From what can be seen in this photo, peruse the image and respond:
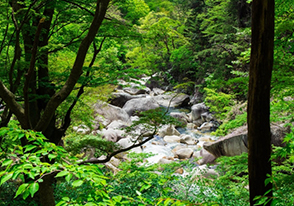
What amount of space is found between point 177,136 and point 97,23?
1001cm

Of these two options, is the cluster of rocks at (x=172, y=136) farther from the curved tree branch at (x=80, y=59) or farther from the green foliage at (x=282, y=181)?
the curved tree branch at (x=80, y=59)

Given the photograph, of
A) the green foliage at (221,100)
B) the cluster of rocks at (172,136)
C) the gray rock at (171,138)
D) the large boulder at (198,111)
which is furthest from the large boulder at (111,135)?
the large boulder at (198,111)

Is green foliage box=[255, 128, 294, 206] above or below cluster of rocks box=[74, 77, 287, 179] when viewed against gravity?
above

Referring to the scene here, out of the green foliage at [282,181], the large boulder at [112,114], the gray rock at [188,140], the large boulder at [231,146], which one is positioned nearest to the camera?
the green foliage at [282,181]

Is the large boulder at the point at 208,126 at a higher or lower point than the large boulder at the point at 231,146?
lower

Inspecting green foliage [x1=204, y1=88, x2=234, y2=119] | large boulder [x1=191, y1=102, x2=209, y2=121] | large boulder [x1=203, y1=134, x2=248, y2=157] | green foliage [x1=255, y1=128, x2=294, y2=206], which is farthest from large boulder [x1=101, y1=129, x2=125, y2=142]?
green foliage [x1=255, y1=128, x2=294, y2=206]

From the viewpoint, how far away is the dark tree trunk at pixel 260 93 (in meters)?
1.97

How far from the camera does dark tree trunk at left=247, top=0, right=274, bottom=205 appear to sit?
6.48ft

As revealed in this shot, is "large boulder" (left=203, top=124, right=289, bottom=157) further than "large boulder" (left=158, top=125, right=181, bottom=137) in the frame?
No

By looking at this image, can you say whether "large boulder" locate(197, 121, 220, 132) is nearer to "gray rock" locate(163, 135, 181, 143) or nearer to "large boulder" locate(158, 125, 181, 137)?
"large boulder" locate(158, 125, 181, 137)

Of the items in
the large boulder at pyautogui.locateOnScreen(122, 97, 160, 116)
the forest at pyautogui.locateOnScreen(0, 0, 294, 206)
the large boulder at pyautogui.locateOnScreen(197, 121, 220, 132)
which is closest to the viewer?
the forest at pyautogui.locateOnScreen(0, 0, 294, 206)

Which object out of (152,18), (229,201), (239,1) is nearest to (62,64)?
(229,201)

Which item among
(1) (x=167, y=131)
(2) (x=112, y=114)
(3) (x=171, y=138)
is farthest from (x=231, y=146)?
(2) (x=112, y=114)

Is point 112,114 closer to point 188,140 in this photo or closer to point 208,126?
point 188,140
